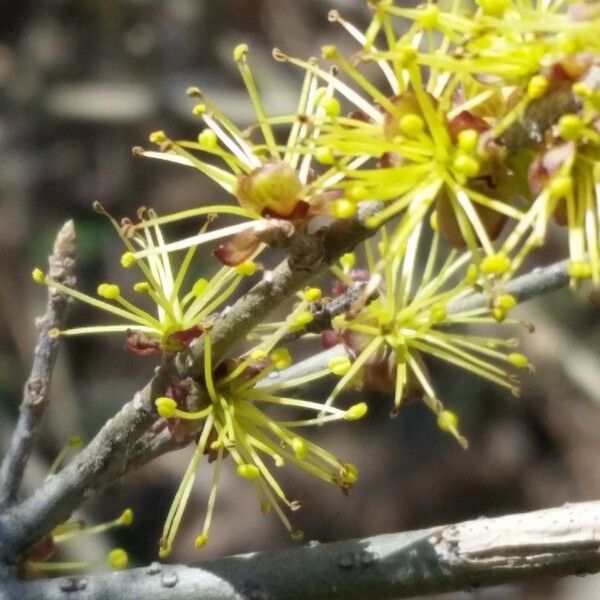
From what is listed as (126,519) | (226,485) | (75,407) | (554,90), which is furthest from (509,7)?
(226,485)

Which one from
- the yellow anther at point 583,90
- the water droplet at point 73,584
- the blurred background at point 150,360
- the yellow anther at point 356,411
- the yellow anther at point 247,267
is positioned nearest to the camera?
the yellow anther at point 583,90

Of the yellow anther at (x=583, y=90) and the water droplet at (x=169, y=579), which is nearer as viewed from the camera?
the yellow anther at (x=583, y=90)

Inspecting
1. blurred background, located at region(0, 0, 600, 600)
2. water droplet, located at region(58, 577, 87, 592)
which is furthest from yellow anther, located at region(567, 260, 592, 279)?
blurred background, located at region(0, 0, 600, 600)

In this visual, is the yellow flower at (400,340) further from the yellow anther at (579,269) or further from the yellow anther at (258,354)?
the yellow anther at (579,269)

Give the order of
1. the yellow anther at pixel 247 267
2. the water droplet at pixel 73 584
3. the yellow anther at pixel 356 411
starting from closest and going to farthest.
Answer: the yellow anther at pixel 247 267
the yellow anther at pixel 356 411
the water droplet at pixel 73 584

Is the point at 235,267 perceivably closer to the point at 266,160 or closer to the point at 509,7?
the point at 266,160

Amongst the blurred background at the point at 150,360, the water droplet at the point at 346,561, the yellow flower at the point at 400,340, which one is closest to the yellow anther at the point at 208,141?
the yellow flower at the point at 400,340

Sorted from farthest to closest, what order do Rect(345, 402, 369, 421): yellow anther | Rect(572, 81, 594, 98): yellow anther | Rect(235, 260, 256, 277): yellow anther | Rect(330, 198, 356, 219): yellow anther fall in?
Rect(345, 402, 369, 421): yellow anther → Rect(235, 260, 256, 277): yellow anther → Rect(330, 198, 356, 219): yellow anther → Rect(572, 81, 594, 98): yellow anther

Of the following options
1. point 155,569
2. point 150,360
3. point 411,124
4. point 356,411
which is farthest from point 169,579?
point 150,360

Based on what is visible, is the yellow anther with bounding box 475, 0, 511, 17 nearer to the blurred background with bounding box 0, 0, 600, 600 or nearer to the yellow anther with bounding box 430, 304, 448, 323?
the yellow anther with bounding box 430, 304, 448, 323
